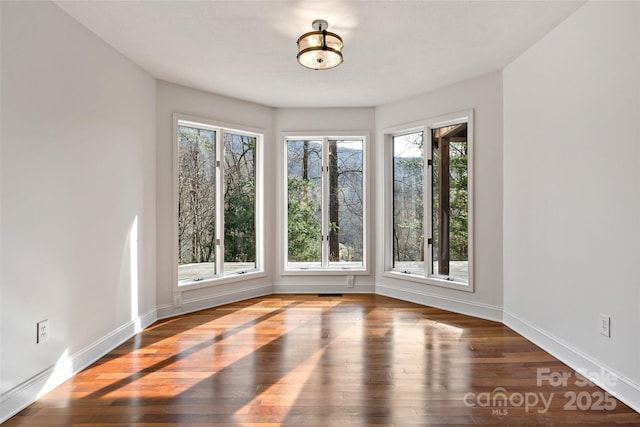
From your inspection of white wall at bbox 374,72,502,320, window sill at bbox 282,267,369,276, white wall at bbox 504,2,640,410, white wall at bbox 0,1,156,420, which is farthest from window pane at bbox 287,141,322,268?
white wall at bbox 504,2,640,410

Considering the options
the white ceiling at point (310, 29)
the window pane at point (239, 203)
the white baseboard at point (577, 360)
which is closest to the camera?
the white baseboard at point (577, 360)

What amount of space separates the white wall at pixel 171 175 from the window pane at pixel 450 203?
2255mm

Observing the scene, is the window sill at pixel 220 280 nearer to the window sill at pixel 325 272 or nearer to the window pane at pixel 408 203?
the window sill at pixel 325 272

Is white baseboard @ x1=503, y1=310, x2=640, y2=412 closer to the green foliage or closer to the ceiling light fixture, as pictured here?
the green foliage

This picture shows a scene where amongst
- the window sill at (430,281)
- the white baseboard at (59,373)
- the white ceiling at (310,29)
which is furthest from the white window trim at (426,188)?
the white baseboard at (59,373)

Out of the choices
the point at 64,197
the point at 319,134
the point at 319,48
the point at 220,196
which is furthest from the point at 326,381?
the point at 319,134

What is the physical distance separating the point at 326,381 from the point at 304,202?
2.90 metres

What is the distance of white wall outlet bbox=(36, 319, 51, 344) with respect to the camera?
2.21 metres

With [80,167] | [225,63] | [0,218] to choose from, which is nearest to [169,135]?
[225,63]

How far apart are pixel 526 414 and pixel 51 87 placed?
3.67m

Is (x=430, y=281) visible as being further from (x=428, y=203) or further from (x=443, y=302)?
(x=428, y=203)

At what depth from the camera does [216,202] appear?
14.2 ft

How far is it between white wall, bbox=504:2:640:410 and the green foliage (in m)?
2.49

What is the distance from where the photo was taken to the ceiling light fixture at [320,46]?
8.52ft
